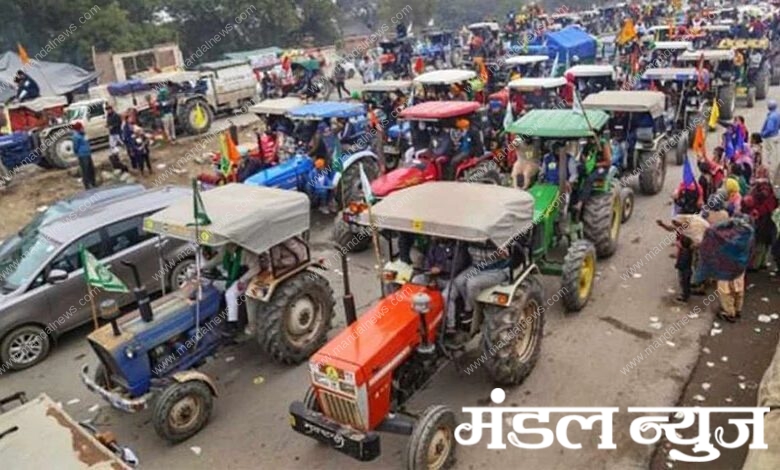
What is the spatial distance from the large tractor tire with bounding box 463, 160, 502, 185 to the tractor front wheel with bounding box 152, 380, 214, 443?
20.0ft

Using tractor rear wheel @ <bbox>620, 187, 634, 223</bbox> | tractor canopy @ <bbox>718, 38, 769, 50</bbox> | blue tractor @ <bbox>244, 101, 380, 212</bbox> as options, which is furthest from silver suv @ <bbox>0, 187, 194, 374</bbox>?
tractor canopy @ <bbox>718, 38, 769, 50</bbox>

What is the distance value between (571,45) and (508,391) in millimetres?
18526

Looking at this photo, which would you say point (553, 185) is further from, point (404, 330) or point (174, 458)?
point (174, 458)

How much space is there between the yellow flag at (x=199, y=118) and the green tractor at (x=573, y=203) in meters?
11.6

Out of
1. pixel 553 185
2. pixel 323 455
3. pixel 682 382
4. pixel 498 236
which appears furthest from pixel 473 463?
pixel 553 185

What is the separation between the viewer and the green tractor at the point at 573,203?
798cm

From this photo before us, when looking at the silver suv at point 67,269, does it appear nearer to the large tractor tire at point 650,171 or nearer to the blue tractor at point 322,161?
the blue tractor at point 322,161

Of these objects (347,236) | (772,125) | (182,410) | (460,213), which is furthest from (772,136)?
(182,410)

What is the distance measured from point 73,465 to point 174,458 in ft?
6.93

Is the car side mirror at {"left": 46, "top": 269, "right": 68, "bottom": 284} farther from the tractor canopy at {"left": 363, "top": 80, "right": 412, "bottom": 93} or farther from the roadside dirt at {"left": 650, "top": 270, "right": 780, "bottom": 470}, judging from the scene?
the tractor canopy at {"left": 363, "top": 80, "right": 412, "bottom": 93}

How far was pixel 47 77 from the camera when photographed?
20438 millimetres

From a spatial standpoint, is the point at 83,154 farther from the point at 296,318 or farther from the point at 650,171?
the point at 650,171

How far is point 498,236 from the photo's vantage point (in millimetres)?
5793

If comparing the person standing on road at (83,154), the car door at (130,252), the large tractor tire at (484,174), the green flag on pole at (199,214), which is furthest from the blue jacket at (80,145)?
the green flag on pole at (199,214)
